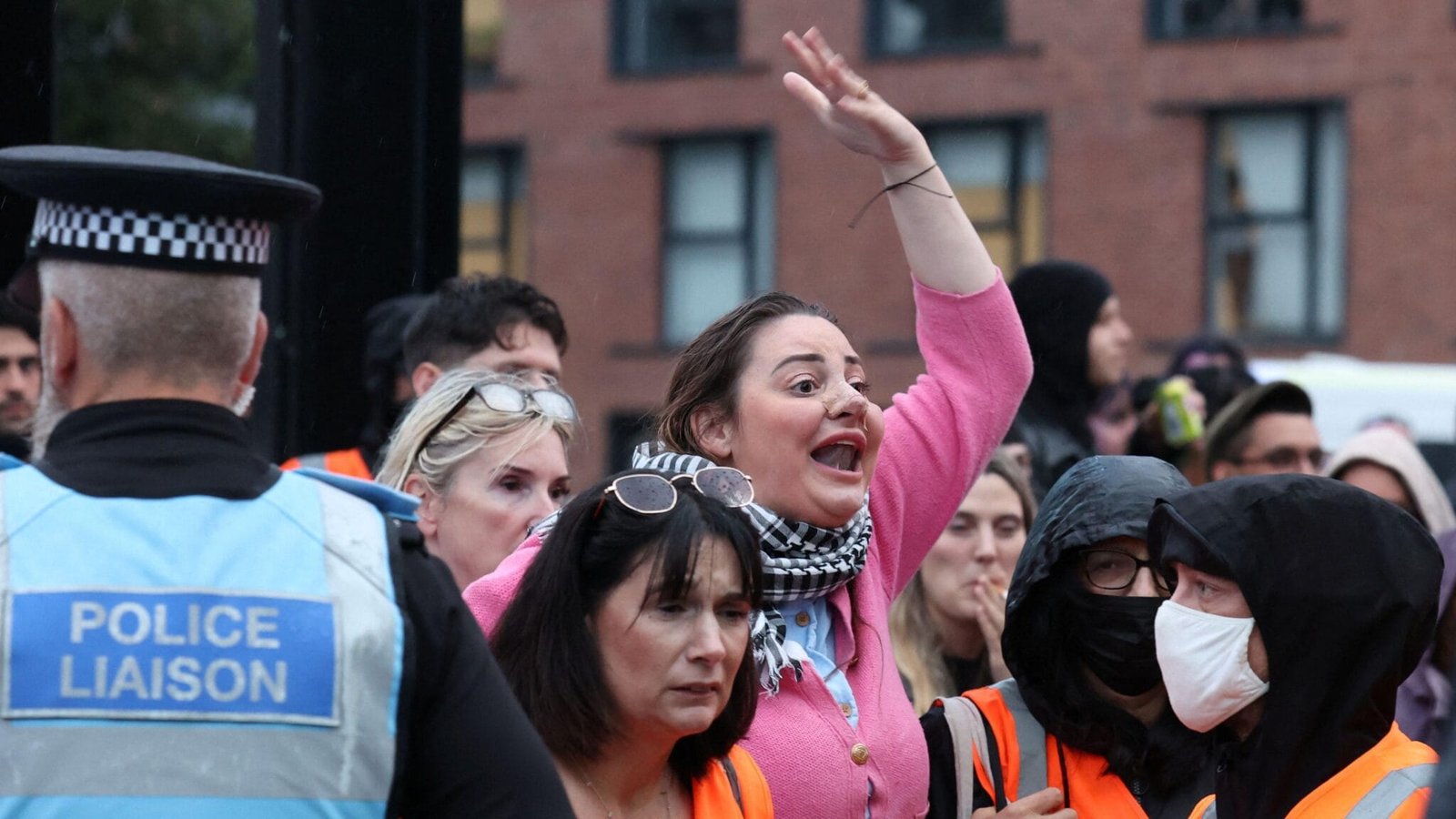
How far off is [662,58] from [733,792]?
21579 millimetres

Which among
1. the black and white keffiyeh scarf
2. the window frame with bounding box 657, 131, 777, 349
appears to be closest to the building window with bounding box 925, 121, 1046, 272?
the window frame with bounding box 657, 131, 777, 349

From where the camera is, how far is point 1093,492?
4016 mm

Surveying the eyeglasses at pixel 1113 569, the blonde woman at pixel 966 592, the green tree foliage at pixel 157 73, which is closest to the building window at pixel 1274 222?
the green tree foliage at pixel 157 73

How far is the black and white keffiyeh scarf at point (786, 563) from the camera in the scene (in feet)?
11.8

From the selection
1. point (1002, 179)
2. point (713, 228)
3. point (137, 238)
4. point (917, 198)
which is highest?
point (1002, 179)

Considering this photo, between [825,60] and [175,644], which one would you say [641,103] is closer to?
[825,60]

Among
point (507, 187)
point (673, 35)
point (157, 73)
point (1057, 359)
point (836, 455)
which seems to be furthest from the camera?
point (507, 187)

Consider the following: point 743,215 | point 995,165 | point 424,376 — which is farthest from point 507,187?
point 424,376

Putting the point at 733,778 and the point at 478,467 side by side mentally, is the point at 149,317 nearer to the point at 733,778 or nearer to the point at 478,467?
the point at 733,778

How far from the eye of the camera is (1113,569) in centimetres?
398

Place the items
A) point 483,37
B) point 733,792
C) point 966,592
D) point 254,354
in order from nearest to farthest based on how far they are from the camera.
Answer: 1. point 254,354
2. point 733,792
3. point 966,592
4. point 483,37

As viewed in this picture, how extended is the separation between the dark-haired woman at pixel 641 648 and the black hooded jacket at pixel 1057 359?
129 inches

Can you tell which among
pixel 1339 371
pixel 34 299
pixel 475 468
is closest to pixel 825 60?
pixel 475 468

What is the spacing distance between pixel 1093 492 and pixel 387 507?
6.17ft
